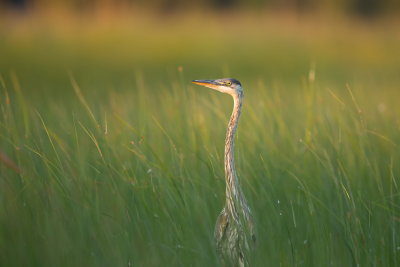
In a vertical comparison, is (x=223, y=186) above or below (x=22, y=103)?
below

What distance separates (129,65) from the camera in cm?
1127

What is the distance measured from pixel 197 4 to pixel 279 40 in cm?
816

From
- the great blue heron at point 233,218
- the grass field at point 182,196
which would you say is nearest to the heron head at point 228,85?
the great blue heron at point 233,218

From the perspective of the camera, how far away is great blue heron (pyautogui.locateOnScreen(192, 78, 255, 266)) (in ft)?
7.19

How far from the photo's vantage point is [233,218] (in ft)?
7.30

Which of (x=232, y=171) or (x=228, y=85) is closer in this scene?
(x=232, y=171)

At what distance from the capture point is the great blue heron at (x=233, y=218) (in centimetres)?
219

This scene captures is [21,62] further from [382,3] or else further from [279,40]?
[382,3]

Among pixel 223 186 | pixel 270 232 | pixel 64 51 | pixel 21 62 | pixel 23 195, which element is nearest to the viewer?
pixel 270 232

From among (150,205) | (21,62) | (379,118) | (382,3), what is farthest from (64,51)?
(382,3)

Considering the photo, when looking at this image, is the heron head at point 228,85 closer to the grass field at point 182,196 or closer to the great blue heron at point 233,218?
the great blue heron at point 233,218

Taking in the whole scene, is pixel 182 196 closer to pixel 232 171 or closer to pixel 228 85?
pixel 232 171

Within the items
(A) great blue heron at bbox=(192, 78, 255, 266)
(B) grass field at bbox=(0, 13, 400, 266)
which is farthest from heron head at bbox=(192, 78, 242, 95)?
(B) grass field at bbox=(0, 13, 400, 266)

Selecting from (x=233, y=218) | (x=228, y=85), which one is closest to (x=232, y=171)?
(x=233, y=218)
